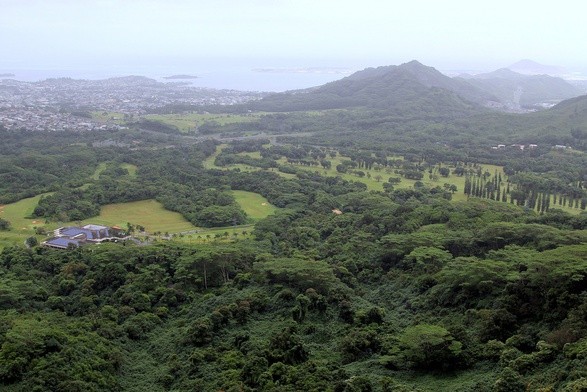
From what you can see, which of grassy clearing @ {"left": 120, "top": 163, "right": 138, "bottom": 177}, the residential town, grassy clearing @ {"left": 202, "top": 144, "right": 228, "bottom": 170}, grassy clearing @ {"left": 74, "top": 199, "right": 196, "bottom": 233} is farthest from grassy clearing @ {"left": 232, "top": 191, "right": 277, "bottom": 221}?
the residential town

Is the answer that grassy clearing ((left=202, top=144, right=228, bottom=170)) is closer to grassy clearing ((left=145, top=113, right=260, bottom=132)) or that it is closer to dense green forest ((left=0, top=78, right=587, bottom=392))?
dense green forest ((left=0, top=78, right=587, bottom=392))

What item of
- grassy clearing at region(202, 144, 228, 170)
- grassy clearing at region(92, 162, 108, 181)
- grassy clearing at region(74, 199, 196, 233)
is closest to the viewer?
grassy clearing at region(74, 199, 196, 233)

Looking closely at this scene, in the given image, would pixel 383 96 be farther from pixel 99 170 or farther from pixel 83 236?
pixel 83 236

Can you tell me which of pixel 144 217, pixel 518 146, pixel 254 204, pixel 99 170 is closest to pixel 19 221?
pixel 144 217

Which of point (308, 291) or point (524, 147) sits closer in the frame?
point (308, 291)

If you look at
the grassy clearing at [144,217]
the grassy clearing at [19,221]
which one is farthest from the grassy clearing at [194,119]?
the grassy clearing at [19,221]

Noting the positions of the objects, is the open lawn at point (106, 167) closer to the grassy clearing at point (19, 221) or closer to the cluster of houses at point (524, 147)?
the grassy clearing at point (19, 221)
